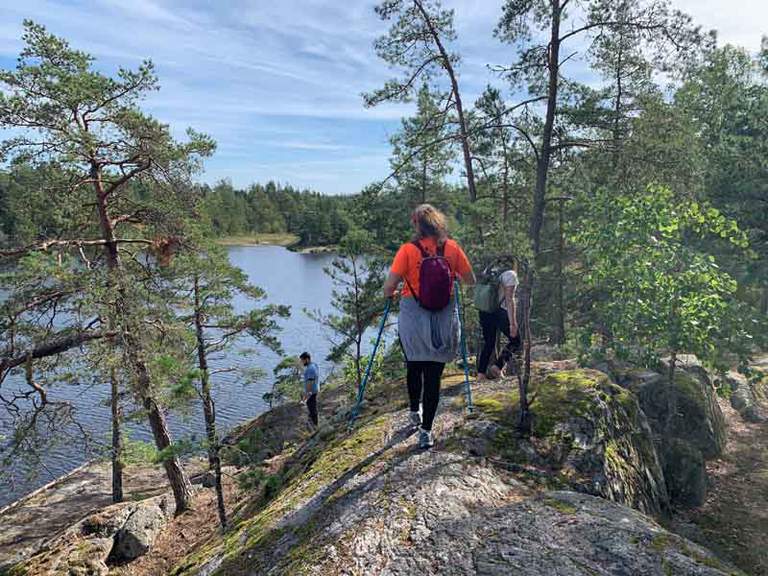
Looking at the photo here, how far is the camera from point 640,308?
5.54m

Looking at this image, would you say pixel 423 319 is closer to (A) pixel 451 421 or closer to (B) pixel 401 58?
(A) pixel 451 421

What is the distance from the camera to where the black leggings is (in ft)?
13.0

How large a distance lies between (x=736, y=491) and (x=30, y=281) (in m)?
11.0

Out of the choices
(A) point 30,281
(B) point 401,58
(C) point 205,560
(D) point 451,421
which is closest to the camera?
(C) point 205,560

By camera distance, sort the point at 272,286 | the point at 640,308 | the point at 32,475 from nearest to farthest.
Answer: the point at 640,308 → the point at 32,475 → the point at 272,286

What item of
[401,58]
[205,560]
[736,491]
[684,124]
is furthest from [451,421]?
[684,124]

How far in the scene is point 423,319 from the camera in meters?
3.86

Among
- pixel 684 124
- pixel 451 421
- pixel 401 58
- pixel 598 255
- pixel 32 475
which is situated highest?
pixel 401 58

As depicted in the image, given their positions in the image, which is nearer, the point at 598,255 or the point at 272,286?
the point at 598,255

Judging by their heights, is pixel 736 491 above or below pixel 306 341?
above

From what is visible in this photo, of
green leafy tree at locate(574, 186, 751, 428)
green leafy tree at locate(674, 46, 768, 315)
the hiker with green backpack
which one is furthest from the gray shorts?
green leafy tree at locate(674, 46, 768, 315)

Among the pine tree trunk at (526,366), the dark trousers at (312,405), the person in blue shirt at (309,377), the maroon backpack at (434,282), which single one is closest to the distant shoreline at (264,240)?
the dark trousers at (312,405)

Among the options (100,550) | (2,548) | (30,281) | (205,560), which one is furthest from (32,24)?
(2,548)

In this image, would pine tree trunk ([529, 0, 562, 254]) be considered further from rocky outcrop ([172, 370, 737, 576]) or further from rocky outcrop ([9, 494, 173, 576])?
rocky outcrop ([9, 494, 173, 576])
